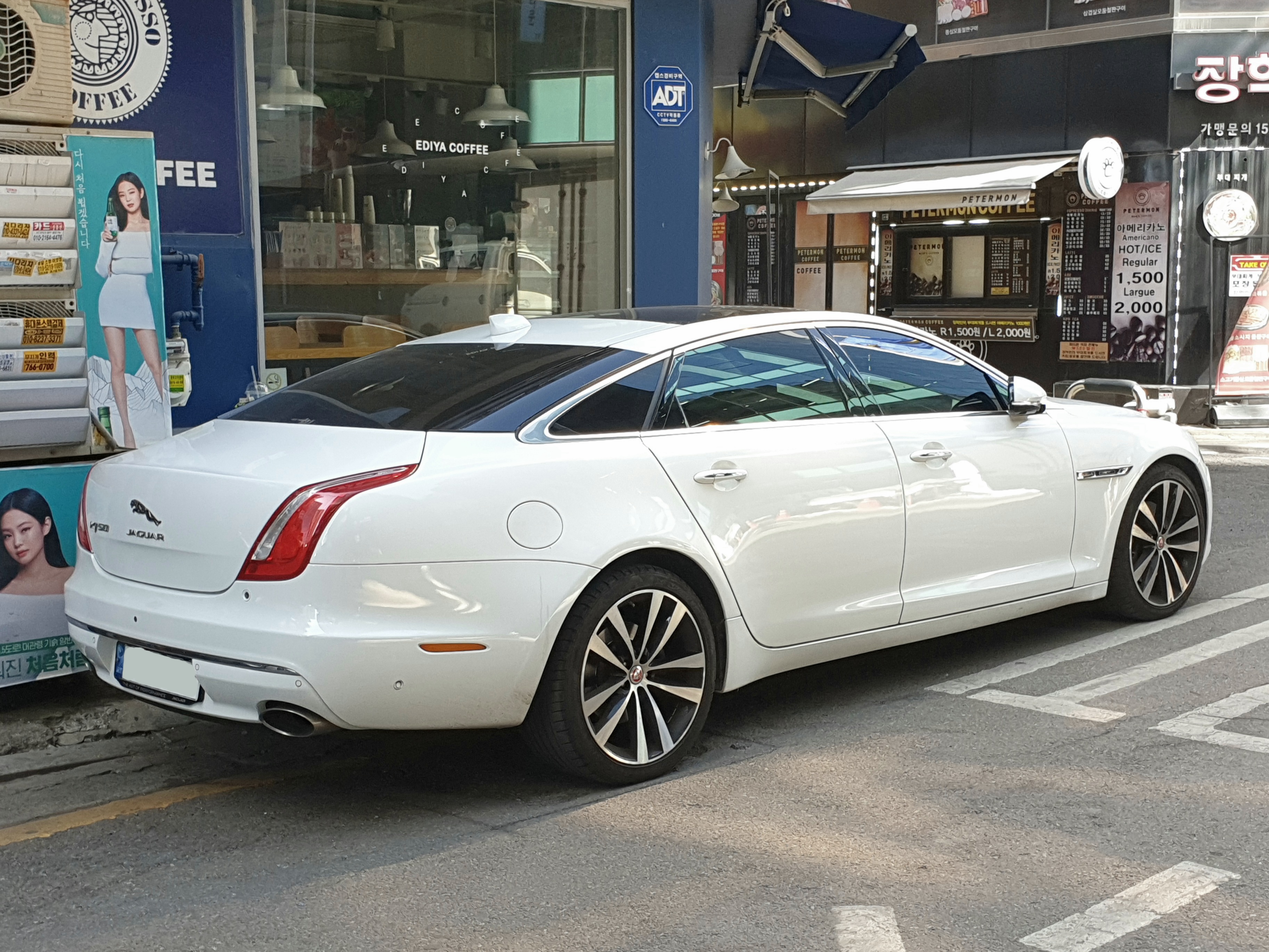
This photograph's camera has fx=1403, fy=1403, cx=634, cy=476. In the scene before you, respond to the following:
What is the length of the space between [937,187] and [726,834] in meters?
13.5

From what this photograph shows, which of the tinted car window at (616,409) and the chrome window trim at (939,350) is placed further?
the chrome window trim at (939,350)

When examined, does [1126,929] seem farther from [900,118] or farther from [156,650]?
[900,118]

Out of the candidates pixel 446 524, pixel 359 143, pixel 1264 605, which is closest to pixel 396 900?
pixel 446 524

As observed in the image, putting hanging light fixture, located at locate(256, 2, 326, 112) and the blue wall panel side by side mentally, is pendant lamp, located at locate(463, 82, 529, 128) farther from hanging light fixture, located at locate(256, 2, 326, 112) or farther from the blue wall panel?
hanging light fixture, located at locate(256, 2, 326, 112)

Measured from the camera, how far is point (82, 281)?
519 centimetres

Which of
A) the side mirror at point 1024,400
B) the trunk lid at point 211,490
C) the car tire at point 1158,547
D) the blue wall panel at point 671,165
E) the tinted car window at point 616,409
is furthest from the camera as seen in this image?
the blue wall panel at point 671,165

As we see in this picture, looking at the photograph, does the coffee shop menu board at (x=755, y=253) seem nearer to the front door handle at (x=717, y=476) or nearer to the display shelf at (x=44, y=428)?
the display shelf at (x=44, y=428)

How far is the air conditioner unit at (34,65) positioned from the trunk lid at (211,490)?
1.58 meters

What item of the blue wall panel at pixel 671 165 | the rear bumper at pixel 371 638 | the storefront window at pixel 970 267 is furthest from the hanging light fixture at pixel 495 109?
the storefront window at pixel 970 267

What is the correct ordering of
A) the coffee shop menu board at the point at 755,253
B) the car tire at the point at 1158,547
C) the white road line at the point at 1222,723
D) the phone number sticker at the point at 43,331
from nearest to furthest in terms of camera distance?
the white road line at the point at 1222,723
the phone number sticker at the point at 43,331
the car tire at the point at 1158,547
the coffee shop menu board at the point at 755,253

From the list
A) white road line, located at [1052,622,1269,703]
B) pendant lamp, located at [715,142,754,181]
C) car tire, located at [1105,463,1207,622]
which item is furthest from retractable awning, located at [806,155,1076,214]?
white road line, located at [1052,622,1269,703]

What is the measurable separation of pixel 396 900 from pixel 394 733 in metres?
0.70

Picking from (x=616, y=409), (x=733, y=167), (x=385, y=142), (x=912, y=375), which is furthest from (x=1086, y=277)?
(x=616, y=409)

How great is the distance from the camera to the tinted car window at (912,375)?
5262 mm
